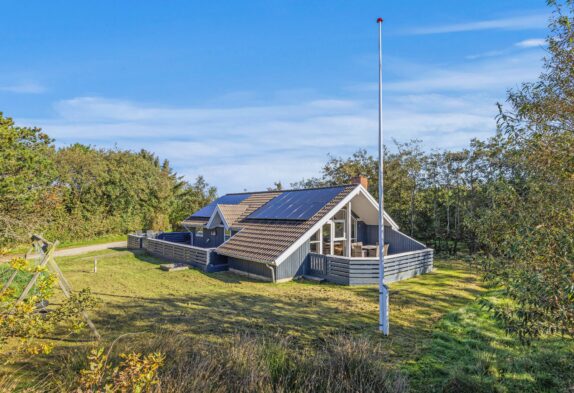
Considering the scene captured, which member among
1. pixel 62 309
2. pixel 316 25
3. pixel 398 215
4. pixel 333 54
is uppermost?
pixel 316 25

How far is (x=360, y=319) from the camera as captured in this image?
10.2m

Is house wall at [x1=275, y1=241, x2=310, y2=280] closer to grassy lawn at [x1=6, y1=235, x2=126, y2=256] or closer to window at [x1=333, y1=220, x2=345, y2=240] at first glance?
window at [x1=333, y1=220, x2=345, y2=240]

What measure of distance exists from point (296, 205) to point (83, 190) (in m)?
24.3

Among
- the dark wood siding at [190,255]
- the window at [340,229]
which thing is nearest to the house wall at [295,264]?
the window at [340,229]

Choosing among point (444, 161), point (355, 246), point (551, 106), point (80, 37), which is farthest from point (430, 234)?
point (80, 37)

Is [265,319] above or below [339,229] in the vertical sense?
below

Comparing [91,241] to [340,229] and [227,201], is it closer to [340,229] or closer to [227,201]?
[227,201]

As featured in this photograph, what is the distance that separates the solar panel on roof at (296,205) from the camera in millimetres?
18047

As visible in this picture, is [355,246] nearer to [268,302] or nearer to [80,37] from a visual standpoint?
[268,302]

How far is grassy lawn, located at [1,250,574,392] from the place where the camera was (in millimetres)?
6891

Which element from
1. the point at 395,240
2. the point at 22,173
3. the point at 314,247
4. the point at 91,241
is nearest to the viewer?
the point at 314,247

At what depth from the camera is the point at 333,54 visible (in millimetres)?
11836

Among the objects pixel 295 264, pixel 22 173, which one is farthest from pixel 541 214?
pixel 22 173

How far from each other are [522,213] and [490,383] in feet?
10.5
